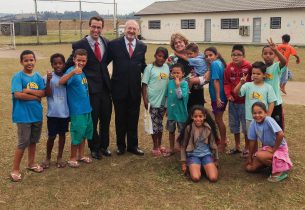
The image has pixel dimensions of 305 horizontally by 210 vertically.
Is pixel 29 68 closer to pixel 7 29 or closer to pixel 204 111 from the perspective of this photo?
pixel 204 111

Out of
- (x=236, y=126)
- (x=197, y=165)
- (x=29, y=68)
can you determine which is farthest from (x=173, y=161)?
(x=29, y=68)

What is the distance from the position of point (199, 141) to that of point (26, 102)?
6.78 feet

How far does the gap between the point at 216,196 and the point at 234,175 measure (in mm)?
630

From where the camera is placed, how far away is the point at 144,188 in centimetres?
429

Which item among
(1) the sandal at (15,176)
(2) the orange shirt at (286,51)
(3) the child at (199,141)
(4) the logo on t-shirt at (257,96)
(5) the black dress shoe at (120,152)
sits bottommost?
(1) the sandal at (15,176)

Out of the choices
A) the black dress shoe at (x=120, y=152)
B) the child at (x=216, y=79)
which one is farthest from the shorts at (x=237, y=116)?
the black dress shoe at (x=120, y=152)

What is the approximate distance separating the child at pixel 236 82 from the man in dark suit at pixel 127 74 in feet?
3.82

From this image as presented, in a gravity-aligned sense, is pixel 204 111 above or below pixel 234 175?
above

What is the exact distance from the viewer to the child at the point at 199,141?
4.62 metres

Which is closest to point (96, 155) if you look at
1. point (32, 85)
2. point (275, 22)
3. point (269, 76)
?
point (32, 85)

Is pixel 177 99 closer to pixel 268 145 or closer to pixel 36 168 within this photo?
pixel 268 145

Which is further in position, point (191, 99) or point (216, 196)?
point (191, 99)

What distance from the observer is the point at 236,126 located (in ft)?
17.2

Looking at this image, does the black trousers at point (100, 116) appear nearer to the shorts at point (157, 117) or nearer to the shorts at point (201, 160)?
the shorts at point (157, 117)
